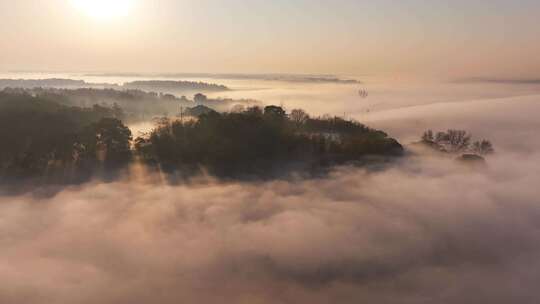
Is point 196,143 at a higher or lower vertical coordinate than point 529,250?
higher

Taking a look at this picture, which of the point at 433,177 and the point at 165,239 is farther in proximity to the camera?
the point at 433,177

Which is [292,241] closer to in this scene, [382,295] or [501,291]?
[382,295]

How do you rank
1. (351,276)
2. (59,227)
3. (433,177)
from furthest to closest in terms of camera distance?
1. (433,177)
2. (59,227)
3. (351,276)

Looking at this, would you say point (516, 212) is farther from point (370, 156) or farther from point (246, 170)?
point (246, 170)

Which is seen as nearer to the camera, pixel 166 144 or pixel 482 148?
pixel 166 144

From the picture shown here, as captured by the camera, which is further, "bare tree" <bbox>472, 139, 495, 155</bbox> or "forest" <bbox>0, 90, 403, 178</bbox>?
"bare tree" <bbox>472, 139, 495, 155</bbox>

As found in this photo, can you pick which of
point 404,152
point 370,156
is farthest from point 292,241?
point 404,152

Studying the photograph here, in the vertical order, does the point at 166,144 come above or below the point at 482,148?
above

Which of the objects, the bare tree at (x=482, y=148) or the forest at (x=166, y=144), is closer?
the forest at (x=166, y=144)

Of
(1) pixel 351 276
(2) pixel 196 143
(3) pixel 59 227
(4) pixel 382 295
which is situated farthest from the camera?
(2) pixel 196 143

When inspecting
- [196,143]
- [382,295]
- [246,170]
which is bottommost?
[382,295]
